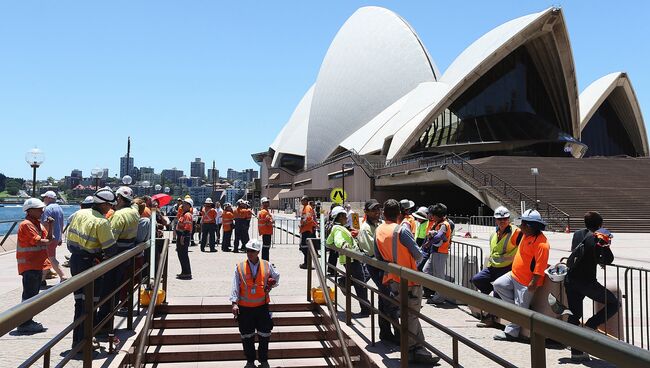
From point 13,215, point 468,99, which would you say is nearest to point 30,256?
point 468,99

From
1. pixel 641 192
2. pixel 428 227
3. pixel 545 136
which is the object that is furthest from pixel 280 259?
pixel 545 136

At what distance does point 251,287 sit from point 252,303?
6.7 inches

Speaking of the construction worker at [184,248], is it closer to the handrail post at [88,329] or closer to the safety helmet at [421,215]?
the safety helmet at [421,215]

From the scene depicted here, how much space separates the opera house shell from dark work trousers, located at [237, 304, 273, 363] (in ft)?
136

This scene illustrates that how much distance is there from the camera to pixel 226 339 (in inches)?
257

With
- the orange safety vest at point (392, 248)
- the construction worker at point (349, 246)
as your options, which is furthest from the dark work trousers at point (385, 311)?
the construction worker at point (349, 246)

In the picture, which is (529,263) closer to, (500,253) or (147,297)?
(500,253)

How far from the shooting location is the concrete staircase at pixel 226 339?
5.97m

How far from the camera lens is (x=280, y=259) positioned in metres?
14.0

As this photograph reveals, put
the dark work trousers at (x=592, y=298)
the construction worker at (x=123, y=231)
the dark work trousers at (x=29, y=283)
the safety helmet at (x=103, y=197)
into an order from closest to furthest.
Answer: the dark work trousers at (x=592, y=298) < the safety helmet at (x=103, y=197) < the construction worker at (x=123, y=231) < the dark work trousers at (x=29, y=283)

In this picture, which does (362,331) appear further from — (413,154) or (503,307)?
(413,154)

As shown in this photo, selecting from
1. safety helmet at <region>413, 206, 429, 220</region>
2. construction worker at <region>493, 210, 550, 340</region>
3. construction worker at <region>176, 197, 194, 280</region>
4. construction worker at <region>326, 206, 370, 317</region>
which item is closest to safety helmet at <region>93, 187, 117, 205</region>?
construction worker at <region>326, 206, 370, 317</region>

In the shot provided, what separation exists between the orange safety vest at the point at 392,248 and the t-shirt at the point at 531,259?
120 cm

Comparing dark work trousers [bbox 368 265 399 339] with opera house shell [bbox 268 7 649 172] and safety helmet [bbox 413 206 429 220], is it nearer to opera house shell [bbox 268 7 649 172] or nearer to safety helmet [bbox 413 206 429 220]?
safety helmet [bbox 413 206 429 220]
